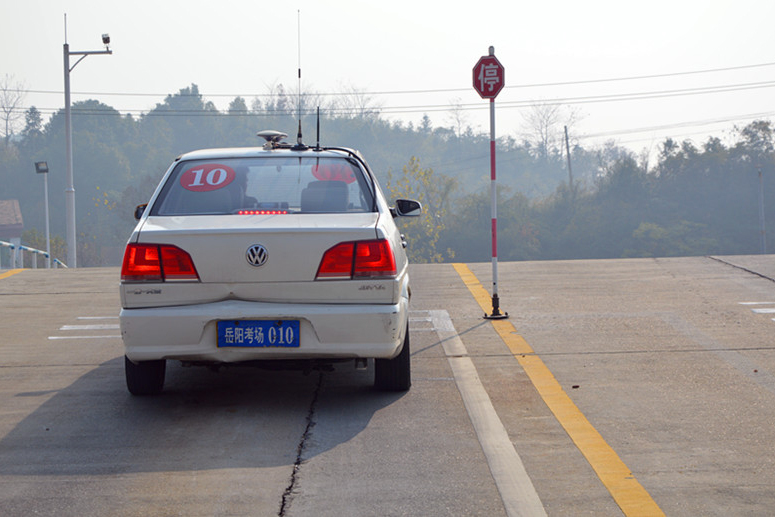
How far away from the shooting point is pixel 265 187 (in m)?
5.62

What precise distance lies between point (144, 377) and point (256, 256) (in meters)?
1.28

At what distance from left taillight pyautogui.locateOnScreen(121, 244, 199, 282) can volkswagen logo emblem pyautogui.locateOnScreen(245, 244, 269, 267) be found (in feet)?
1.03

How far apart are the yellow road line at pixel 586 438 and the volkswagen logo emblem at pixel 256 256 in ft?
6.29

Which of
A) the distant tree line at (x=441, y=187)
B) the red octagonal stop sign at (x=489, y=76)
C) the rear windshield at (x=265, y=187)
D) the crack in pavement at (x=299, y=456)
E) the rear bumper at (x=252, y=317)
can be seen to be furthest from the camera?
the distant tree line at (x=441, y=187)

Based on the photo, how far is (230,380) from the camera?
20.1ft

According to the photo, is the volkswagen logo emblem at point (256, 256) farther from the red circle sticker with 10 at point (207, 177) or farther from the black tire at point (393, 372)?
the black tire at point (393, 372)

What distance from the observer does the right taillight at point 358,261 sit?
194 inches

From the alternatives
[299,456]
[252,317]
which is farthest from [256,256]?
[299,456]

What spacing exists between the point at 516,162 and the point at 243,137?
128 ft

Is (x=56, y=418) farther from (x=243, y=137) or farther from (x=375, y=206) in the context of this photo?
(x=243, y=137)

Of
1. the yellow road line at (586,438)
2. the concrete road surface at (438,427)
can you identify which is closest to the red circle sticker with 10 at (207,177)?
the concrete road surface at (438,427)

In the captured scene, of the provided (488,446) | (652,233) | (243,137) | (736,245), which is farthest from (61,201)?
(488,446)

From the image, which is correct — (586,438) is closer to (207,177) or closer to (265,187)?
(265,187)

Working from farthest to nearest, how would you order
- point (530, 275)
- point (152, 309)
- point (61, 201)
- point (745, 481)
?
point (61, 201) < point (530, 275) < point (152, 309) < point (745, 481)
